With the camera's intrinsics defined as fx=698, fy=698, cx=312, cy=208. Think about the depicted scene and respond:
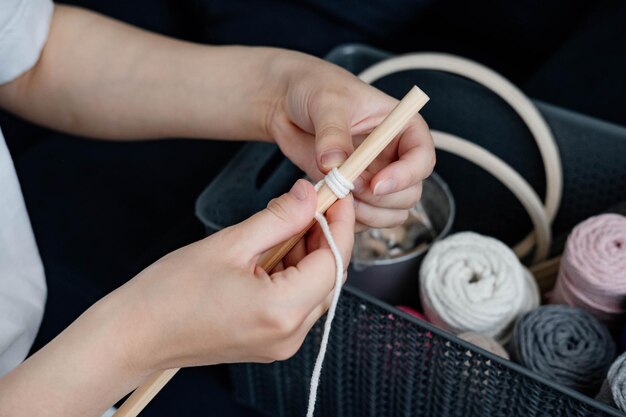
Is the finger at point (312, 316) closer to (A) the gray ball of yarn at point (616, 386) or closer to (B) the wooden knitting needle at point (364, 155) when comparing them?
(B) the wooden knitting needle at point (364, 155)

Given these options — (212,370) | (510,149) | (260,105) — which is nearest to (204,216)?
(260,105)

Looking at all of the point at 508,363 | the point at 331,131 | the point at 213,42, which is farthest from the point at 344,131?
the point at 213,42

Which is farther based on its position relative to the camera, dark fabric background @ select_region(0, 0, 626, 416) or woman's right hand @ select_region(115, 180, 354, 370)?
dark fabric background @ select_region(0, 0, 626, 416)

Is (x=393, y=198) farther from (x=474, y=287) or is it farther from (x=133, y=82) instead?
(x=133, y=82)

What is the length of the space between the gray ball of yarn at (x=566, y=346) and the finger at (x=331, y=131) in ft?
0.94

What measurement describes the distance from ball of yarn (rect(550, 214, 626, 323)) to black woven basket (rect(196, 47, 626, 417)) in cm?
12

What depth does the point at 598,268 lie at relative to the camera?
69cm

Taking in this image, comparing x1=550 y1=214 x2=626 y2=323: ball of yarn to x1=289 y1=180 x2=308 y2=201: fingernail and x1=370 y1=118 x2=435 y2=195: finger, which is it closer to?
x1=370 y1=118 x2=435 y2=195: finger

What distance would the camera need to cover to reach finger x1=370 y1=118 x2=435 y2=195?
→ 1.75 feet

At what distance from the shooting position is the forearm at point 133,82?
28.0 inches

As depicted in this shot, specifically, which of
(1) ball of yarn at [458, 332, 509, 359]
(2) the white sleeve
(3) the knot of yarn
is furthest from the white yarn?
(2) the white sleeve

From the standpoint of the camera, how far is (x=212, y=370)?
0.89m

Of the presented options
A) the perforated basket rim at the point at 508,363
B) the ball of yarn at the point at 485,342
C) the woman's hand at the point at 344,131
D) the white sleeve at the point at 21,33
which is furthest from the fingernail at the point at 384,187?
the white sleeve at the point at 21,33

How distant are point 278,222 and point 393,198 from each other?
5.6 inches
